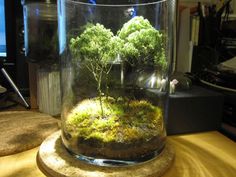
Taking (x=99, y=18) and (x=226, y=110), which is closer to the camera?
(x=99, y=18)

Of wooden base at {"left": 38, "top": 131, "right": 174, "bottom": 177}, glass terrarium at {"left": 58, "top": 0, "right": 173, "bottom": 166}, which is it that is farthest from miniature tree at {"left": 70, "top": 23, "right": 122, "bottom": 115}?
wooden base at {"left": 38, "top": 131, "right": 174, "bottom": 177}

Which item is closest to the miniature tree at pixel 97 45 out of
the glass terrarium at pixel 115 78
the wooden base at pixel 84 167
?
the glass terrarium at pixel 115 78

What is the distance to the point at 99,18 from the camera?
620mm

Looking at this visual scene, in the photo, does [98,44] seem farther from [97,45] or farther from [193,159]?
[193,159]

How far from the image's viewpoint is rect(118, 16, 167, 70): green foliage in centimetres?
56

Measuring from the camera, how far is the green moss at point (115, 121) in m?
0.57

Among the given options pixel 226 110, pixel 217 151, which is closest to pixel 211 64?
pixel 226 110

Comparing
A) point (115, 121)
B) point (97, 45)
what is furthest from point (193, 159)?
point (97, 45)

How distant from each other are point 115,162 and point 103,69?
0.58 feet

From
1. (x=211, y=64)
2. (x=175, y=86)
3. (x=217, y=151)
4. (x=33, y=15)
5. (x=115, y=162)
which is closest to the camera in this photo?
(x=115, y=162)

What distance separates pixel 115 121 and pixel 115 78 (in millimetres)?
105

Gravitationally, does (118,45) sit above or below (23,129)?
above

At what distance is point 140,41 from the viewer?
22.1 inches

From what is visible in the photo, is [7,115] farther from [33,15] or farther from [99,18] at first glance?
[99,18]
